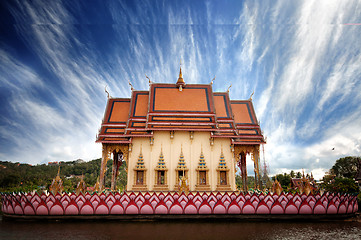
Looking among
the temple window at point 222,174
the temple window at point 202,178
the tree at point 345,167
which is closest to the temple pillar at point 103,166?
the temple window at point 202,178

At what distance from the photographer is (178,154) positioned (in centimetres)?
1273

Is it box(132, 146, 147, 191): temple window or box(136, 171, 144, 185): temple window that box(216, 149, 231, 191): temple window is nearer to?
box(132, 146, 147, 191): temple window

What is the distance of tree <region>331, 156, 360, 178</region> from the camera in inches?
1342

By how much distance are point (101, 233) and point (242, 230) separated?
3.80m

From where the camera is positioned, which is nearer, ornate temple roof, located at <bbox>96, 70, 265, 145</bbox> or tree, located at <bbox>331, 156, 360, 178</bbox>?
ornate temple roof, located at <bbox>96, 70, 265, 145</bbox>

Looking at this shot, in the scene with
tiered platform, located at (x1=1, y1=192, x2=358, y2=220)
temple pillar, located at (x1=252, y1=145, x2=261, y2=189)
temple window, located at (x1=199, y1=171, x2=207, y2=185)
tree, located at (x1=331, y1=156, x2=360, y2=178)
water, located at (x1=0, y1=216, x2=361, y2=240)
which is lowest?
water, located at (x1=0, y1=216, x2=361, y2=240)

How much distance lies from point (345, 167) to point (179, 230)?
131ft

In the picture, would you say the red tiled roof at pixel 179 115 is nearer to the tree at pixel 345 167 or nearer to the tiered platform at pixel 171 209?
the tiered platform at pixel 171 209

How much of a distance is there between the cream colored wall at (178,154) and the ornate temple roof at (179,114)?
571 mm

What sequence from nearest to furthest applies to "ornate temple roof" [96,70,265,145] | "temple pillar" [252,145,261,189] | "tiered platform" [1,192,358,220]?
1. "tiered platform" [1,192,358,220]
2. "ornate temple roof" [96,70,265,145]
3. "temple pillar" [252,145,261,189]

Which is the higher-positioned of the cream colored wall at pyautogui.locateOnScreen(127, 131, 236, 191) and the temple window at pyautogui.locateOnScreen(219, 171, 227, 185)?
→ the cream colored wall at pyautogui.locateOnScreen(127, 131, 236, 191)

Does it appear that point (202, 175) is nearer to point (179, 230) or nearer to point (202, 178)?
point (202, 178)

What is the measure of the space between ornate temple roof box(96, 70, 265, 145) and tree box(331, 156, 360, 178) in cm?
3000

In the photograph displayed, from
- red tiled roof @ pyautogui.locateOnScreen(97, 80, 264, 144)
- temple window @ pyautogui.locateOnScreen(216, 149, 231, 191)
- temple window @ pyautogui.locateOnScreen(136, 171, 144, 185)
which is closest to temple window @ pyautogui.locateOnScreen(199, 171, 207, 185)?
temple window @ pyautogui.locateOnScreen(216, 149, 231, 191)
